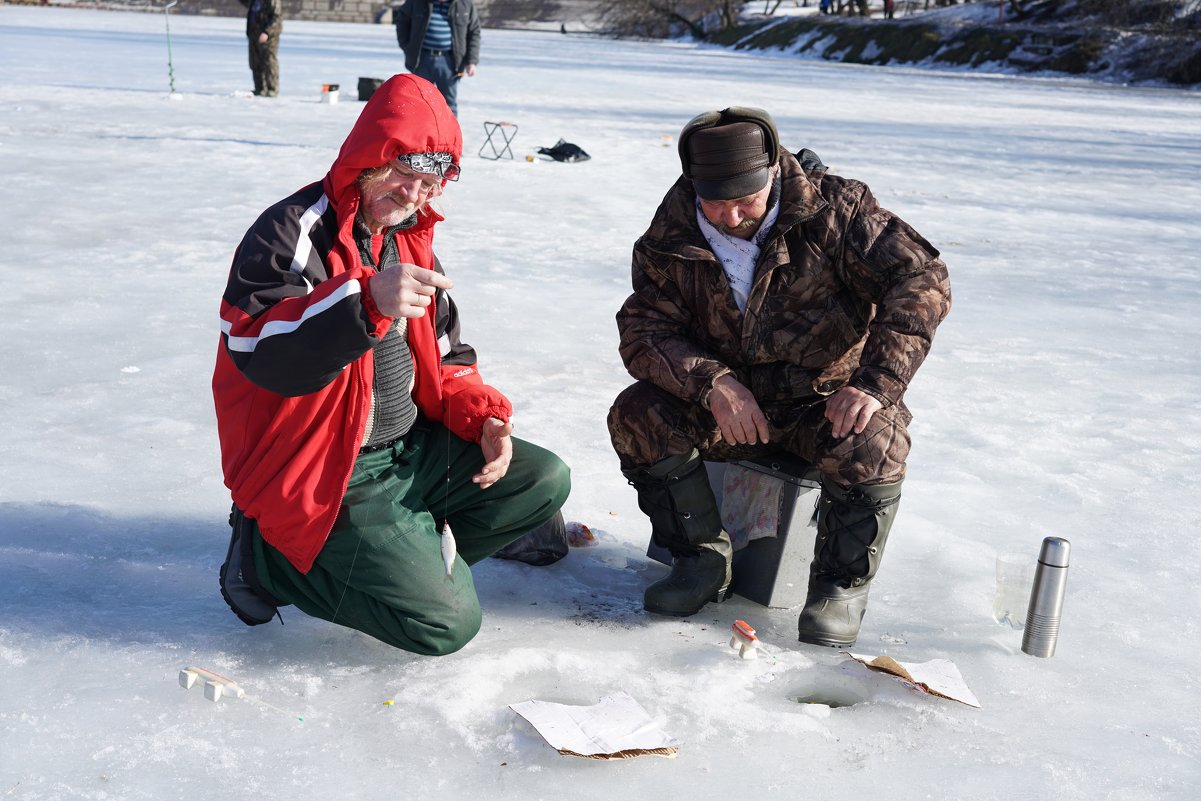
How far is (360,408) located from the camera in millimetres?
2617

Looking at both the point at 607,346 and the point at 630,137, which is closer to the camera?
the point at 607,346

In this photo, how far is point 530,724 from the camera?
2477 mm

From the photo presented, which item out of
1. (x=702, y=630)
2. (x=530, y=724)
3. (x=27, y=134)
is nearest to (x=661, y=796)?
(x=530, y=724)

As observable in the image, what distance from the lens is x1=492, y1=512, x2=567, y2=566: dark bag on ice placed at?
10.8 feet

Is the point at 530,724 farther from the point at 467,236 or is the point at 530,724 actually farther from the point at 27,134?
the point at 27,134

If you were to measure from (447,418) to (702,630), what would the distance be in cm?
81

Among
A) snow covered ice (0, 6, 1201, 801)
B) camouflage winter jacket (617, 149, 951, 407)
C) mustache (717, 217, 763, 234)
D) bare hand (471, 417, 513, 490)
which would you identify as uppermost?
mustache (717, 217, 763, 234)

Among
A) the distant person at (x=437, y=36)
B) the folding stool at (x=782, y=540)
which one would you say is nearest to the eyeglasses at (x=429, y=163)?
the folding stool at (x=782, y=540)

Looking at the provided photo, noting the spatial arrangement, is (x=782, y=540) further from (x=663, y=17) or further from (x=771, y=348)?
(x=663, y=17)

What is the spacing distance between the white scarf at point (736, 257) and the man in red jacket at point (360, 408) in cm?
64

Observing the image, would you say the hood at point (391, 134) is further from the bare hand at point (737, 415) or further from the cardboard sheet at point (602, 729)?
the cardboard sheet at point (602, 729)

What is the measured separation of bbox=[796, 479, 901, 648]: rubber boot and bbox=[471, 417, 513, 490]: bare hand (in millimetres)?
777

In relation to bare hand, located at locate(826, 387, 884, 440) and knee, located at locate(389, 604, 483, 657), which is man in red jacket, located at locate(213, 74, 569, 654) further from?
bare hand, located at locate(826, 387, 884, 440)

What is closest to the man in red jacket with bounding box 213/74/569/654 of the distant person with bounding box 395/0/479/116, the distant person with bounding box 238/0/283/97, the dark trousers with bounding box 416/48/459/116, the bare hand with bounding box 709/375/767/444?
the bare hand with bounding box 709/375/767/444
